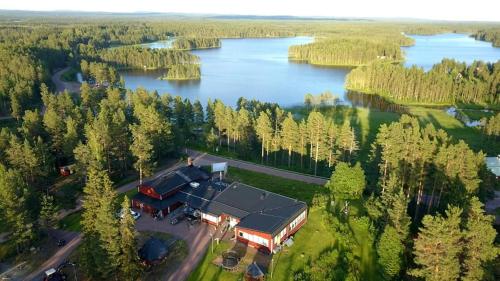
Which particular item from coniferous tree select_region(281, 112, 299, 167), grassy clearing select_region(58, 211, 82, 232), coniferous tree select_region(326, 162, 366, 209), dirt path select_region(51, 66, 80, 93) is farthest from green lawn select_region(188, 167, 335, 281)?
dirt path select_region(51, 66, 80, 93)

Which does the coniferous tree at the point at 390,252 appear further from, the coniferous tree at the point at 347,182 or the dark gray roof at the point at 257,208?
the coniferous tree at the point at 347,182

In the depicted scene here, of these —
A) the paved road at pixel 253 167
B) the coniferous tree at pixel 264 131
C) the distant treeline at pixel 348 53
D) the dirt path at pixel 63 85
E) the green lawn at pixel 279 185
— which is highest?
the distant treeline at pixel 348 53

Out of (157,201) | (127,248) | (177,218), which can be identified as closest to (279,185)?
(177,218)

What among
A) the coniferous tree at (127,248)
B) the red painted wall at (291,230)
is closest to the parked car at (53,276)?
the coniferous tree at (127,248)

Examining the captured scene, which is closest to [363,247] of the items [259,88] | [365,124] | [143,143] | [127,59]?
[143,143]

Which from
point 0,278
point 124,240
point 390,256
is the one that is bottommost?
point 0,278

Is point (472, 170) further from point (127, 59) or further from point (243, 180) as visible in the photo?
point (127, 59)

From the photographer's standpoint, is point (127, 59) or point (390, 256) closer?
point (390, 256)

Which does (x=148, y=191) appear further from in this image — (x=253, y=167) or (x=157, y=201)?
(x=253, y=167)
